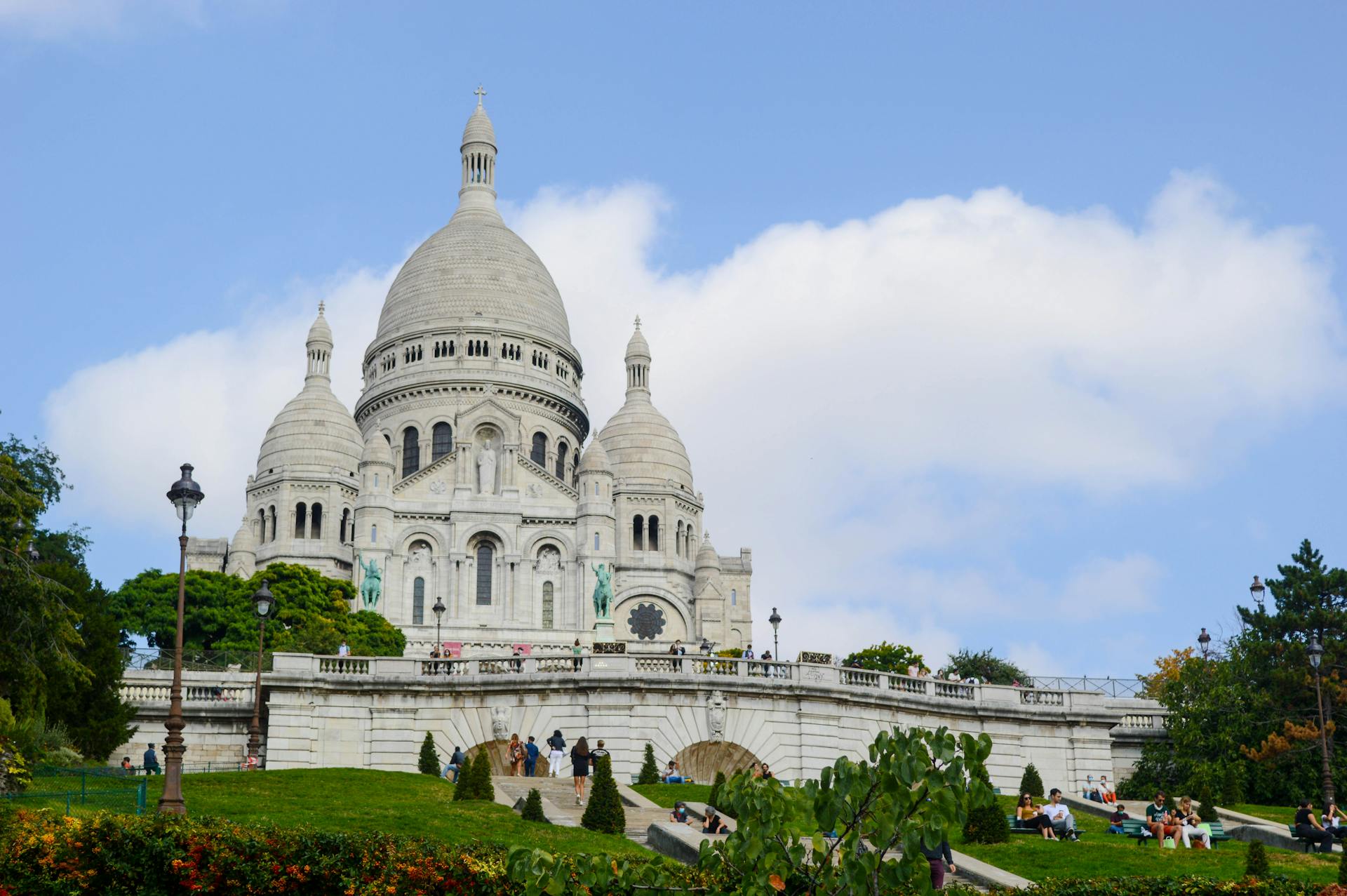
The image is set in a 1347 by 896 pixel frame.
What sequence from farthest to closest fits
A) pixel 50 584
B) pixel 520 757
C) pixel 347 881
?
pixel 520 757
pixel 50 584
pixel 347 881

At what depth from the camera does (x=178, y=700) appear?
81.3 ft

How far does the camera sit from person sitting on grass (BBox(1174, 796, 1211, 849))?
27562 millimetres

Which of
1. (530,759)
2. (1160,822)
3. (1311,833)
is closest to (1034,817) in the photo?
(1160,822)

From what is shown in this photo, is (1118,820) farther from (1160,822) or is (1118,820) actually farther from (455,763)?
(455,763)

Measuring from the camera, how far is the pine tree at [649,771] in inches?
1385

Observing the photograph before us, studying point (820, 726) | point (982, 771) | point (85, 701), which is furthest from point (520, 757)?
point (982, 771)

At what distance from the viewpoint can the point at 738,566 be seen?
341 feet

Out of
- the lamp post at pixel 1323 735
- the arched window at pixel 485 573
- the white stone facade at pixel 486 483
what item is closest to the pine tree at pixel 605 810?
the lamp post at pixel 1323 735

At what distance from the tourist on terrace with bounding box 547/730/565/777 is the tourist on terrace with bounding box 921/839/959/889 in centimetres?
1450

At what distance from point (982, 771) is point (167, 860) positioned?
10553 mm

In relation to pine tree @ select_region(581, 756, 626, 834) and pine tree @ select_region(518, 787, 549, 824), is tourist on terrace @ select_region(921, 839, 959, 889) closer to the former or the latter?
pine tree @ select_region(581, 756, 626, 834)

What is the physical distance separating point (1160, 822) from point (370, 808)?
12.6 meters

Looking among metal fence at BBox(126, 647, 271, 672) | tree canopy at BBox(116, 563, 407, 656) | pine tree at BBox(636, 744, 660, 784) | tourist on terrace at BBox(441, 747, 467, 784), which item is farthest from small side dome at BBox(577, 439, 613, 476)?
pine tree at BBox(636, 744, 660, 784)

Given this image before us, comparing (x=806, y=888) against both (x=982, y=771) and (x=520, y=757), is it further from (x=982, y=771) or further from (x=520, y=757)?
(x=520, y=757)
